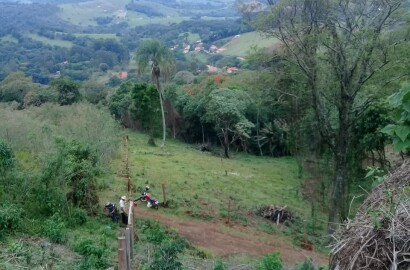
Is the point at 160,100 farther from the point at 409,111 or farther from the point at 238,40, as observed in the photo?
the point at 238,40

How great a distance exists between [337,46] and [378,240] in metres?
11.1

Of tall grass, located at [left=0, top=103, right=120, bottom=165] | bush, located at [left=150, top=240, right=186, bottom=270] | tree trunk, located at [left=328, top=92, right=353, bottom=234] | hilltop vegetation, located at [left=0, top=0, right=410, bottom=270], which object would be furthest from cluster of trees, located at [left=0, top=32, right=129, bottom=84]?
bush, located at [left=150, top=240, right=186, bottom=270]

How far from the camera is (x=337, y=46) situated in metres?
13.5

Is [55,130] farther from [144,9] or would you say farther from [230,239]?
[144,9]

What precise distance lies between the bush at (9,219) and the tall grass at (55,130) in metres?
1.87

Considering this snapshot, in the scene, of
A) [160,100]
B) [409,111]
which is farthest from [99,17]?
[409,111]

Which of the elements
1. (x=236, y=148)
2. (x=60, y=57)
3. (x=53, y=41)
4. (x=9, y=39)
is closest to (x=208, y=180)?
(x=236, y=148)

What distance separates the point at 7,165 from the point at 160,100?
65.2 ft

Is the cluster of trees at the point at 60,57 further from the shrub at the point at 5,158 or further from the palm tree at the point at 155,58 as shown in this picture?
the shrub at the point at 5,158

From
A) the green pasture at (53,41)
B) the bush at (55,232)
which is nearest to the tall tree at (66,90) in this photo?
the bush at (55,232)

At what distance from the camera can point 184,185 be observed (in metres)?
20.8

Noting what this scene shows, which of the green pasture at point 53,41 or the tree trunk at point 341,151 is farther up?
the green pasture at point 53,41

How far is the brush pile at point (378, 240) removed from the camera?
113 inches

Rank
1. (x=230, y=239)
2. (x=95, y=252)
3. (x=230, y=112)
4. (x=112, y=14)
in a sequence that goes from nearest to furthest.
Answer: (x=95, y=252), (x=230, y=239), (x=230, y=112), (x=112, y=14)
